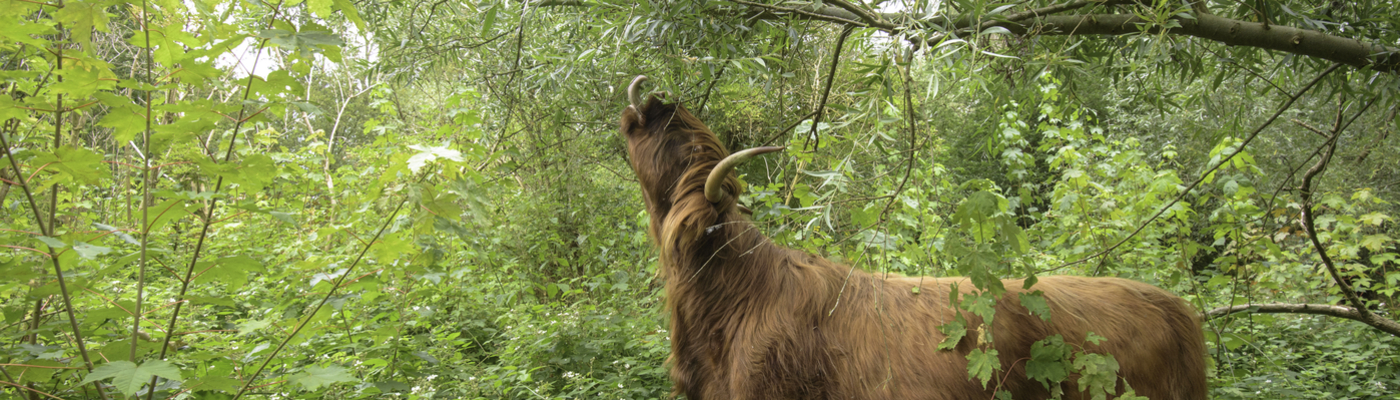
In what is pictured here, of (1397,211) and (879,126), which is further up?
(879,126)

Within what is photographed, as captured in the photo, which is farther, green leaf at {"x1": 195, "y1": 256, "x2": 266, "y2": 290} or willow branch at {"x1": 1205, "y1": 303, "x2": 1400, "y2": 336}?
willow branch at {"x1": 1205, "y1": 303, "x2": 1400, "y2": 336}

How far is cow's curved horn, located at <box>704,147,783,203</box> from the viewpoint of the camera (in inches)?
93.6

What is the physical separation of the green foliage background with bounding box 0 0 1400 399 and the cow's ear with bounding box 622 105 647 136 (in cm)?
21

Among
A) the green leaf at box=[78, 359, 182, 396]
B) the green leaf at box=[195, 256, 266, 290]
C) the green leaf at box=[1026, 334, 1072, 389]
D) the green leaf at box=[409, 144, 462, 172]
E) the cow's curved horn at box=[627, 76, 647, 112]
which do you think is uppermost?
the cow's curved horn at box=[627, 76, 647, 112]

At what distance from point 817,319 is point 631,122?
1127mm

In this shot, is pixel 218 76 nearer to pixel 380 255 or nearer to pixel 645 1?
pixel 380 255

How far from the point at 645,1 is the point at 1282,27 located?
2.36 meters

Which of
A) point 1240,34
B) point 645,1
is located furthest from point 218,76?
point 1240,34

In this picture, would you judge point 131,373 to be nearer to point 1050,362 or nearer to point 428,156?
point 428,156

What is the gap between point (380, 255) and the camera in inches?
83.0

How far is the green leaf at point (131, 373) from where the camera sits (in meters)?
1.65

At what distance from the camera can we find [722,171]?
2490 millimetres

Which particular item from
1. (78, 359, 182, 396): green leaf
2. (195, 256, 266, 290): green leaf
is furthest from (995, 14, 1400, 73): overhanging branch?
(78, 359, 182, 396): green leaf

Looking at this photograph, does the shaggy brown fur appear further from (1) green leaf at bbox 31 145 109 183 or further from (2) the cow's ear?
(1) green leaf at bbox 31 145 109 183
